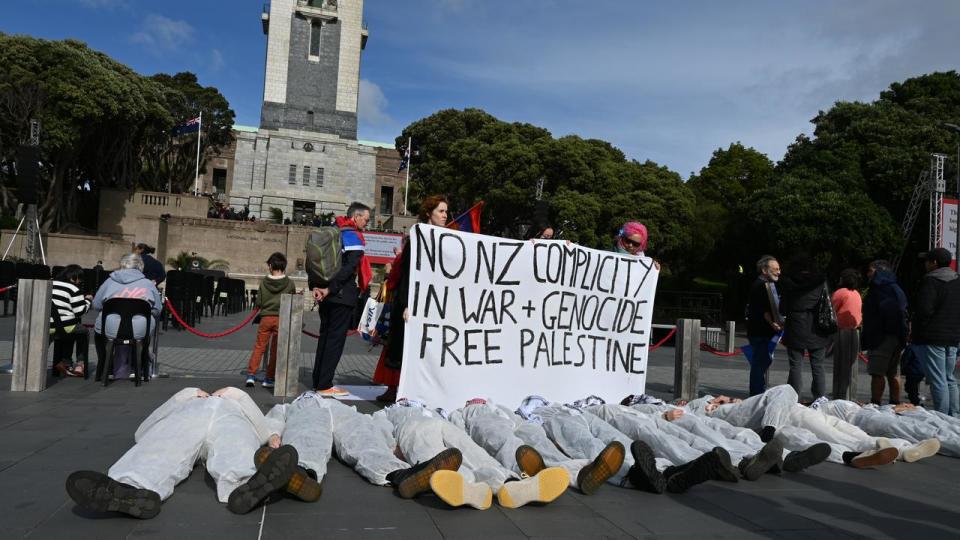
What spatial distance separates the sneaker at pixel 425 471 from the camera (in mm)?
3830

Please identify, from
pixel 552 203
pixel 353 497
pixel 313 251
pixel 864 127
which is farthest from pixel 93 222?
pixel 353 497

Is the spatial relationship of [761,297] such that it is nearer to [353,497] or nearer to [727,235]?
[353,497]

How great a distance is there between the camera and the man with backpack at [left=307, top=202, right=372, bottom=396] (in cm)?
756

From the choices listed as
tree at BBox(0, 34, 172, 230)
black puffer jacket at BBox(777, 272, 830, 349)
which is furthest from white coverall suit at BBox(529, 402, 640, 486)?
tree at BBox(0, 34, 172, 230)

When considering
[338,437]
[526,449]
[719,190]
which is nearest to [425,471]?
[526,449]

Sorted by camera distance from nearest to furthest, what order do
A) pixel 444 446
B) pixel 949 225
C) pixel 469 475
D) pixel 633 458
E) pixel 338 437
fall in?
pixel 469 475
pixel 444 446
pixel 633 458
pixel 338 437
pixel 949 225

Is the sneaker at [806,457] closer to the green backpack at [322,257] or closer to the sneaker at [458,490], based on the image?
the sneaker at [458,490]

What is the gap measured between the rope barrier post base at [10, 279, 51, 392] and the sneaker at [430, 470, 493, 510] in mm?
5543

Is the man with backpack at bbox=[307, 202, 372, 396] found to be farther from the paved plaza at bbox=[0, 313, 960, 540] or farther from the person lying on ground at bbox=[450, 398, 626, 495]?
the person lying on ground at bbox=[450, 398, 626, 495]

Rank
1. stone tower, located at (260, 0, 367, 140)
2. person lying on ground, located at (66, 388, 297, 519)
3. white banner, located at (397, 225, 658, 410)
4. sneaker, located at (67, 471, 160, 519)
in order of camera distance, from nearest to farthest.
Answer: sneaker, located at (67, 471, 160, 519)
person lying on ground, located at (66, 388, 297, 519)
white banner, located at (397, 225, 658, 410)
stone tower, located at (260, 0, 367, 140)

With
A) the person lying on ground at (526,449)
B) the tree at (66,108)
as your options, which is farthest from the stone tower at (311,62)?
the person lying on ground at (526,449)

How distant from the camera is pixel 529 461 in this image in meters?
4.22

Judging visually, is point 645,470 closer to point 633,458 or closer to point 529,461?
point 633,458

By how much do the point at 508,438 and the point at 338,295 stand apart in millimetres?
3495
